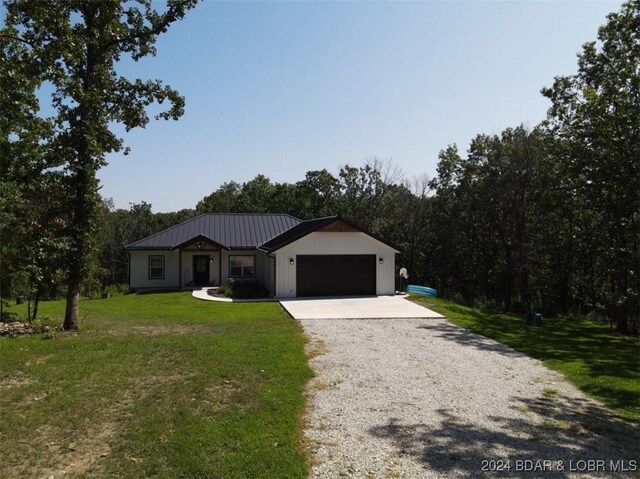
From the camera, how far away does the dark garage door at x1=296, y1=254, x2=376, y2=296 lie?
22.4 meters

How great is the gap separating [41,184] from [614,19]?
1960 centimetres

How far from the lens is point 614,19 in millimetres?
16812

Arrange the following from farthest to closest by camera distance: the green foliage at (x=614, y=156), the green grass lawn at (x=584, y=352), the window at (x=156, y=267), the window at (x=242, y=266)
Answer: the window at (x=242, y=266)
the window at (x=156, y=267)
the green foliage at (x=614, y=156)
the green grass lawn at (x=584, y=352)

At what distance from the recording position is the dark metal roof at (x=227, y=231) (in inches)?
1085

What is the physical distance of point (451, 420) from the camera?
21.1ft

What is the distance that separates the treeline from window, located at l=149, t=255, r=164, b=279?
6113 mm

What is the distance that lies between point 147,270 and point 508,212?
22639 millimetres

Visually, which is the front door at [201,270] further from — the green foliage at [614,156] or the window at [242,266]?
the green foliage at [614,156]

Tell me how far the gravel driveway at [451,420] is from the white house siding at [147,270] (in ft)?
61.5

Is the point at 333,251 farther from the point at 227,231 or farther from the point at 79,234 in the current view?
the point at 79,234

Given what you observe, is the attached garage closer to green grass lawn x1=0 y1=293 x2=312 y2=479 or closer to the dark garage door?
the dark garage door

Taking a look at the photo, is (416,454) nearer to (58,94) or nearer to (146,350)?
(146,350)

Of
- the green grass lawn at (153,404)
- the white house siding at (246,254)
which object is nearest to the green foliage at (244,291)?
the white house siding at (246,254)

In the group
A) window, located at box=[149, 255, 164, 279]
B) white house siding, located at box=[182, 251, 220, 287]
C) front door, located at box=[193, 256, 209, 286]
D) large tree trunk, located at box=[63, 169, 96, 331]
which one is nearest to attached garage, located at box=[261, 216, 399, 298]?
white house siding, located at box=[182, 251, 220, 287]
